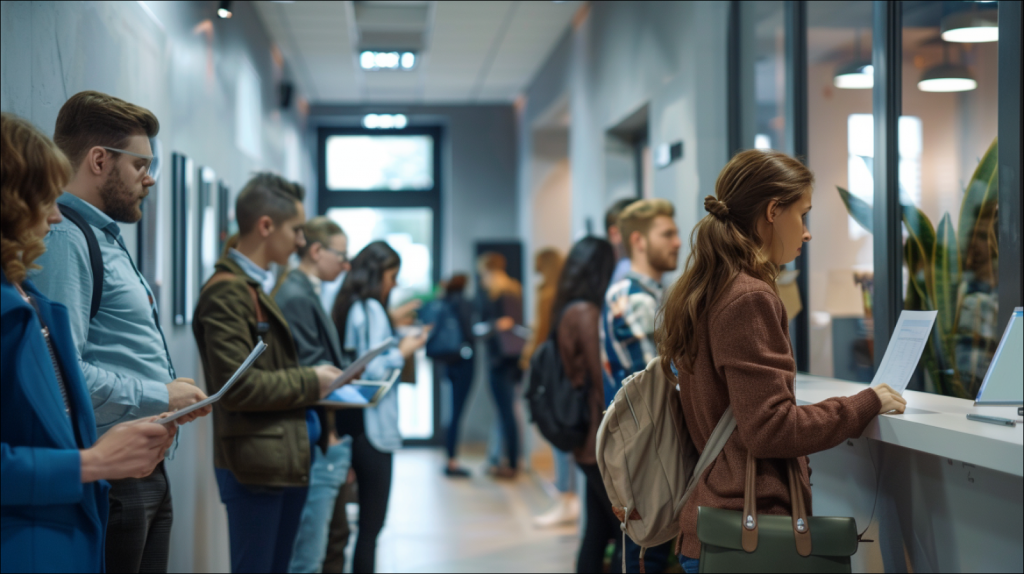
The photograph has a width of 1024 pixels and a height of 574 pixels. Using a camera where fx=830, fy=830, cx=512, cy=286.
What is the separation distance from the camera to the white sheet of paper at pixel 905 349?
1523 millimetres

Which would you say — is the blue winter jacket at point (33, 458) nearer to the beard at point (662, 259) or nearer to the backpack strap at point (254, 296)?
the backpack strap at point (254, 296)

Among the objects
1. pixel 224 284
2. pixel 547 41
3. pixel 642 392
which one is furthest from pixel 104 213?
pixel 547 41

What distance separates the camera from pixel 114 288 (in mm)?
1816

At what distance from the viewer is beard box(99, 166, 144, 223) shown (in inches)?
72.0

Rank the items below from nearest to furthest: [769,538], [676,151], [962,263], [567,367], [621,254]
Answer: [769,538] → [962,263] → [567,367] → [676,151] → [621,254]

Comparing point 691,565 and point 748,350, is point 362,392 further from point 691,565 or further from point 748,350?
point 748,350

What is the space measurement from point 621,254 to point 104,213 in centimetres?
388

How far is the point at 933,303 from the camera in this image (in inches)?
91.0

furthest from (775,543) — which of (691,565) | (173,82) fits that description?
(173,82)

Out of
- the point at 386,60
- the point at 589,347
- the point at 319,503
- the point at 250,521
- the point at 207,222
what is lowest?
the point at 319,503

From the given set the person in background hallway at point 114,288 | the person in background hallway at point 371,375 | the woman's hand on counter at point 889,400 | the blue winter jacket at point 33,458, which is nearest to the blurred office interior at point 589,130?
the woman's hand on counter at point 889,400

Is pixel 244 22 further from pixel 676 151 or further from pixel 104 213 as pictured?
pixel 104 213

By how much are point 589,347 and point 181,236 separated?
168cm

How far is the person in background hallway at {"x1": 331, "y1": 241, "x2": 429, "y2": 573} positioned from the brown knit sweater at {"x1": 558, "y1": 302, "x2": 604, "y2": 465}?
65 cm
